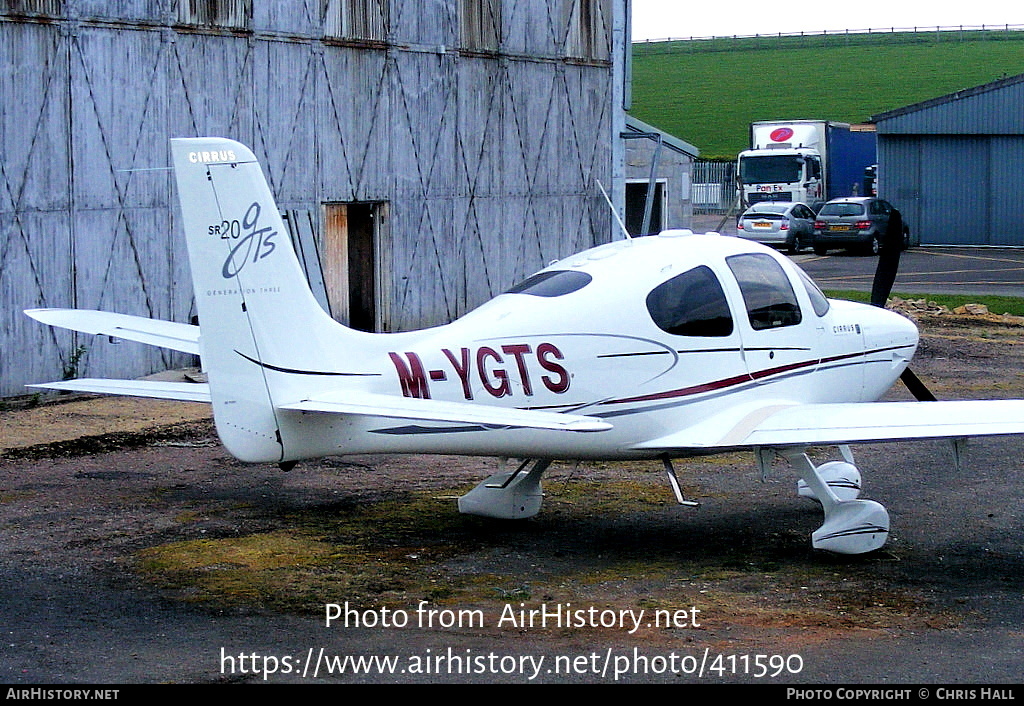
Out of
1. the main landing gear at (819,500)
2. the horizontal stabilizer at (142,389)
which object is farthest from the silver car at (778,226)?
the horizontal stabilizer at (142,389)

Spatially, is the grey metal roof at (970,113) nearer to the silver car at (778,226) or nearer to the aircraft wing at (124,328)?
the silver car at (778,226)

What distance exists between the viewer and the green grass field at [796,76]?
95.9 metres

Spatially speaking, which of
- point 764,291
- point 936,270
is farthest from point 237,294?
point 936,270

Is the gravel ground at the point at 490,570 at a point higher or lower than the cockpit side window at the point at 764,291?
lower

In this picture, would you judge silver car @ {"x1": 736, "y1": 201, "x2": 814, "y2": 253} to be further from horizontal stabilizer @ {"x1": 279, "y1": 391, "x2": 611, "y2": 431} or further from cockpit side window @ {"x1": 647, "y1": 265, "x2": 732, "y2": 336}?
horizontal stabilizer @ {"x1": 279, "y1": 391, "x2": 611, "y2": 431}

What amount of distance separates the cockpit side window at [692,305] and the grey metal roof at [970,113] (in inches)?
1522

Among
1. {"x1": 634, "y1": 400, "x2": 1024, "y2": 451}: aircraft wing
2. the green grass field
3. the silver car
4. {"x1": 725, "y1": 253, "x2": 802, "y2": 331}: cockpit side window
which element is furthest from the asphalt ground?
the green grass field

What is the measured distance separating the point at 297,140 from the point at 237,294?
13.2 meters

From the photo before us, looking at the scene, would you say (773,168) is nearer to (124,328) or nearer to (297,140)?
(297,140)

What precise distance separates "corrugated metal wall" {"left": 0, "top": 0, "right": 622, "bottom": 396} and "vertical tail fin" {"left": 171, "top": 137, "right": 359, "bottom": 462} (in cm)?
864

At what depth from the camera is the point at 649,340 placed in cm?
1135

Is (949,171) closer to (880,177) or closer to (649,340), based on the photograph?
(880,177)

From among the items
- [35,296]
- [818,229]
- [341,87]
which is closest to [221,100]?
[341,87]

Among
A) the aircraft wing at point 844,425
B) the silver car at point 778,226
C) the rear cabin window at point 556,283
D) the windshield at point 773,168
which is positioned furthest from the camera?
the windshield at point 773,168
